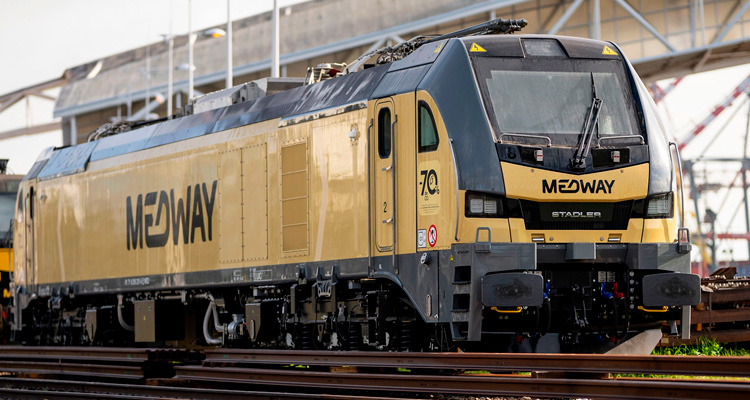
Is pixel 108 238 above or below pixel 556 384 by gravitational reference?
above

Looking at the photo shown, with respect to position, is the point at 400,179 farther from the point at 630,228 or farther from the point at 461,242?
the point at 630,228

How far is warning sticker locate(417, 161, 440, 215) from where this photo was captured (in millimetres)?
14305

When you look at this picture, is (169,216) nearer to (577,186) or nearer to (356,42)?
(577,186)

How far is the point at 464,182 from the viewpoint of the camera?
13914mm

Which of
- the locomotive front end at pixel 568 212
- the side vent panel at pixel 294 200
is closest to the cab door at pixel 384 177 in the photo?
the locomotive front end at pixel 568 212

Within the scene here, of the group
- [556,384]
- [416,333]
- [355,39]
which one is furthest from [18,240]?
[355,39]

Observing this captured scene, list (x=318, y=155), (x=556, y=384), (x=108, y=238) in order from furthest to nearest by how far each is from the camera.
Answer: (x=108, y=238), (x=318, y=155), (x=556, y=384)

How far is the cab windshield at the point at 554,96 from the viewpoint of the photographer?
47.0ft

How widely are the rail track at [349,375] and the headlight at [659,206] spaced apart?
76.4 inches

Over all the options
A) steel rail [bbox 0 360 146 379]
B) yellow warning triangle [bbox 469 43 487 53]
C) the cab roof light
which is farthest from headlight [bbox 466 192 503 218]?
steel rail [bbox 0 360 146 379]

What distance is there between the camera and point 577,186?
14.1 m

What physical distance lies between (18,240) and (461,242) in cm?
1596

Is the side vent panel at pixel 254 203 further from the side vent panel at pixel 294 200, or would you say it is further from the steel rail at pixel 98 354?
the steel rail at pixel 98 354

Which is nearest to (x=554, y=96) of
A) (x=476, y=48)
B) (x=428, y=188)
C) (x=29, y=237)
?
(x=476, y=48)
